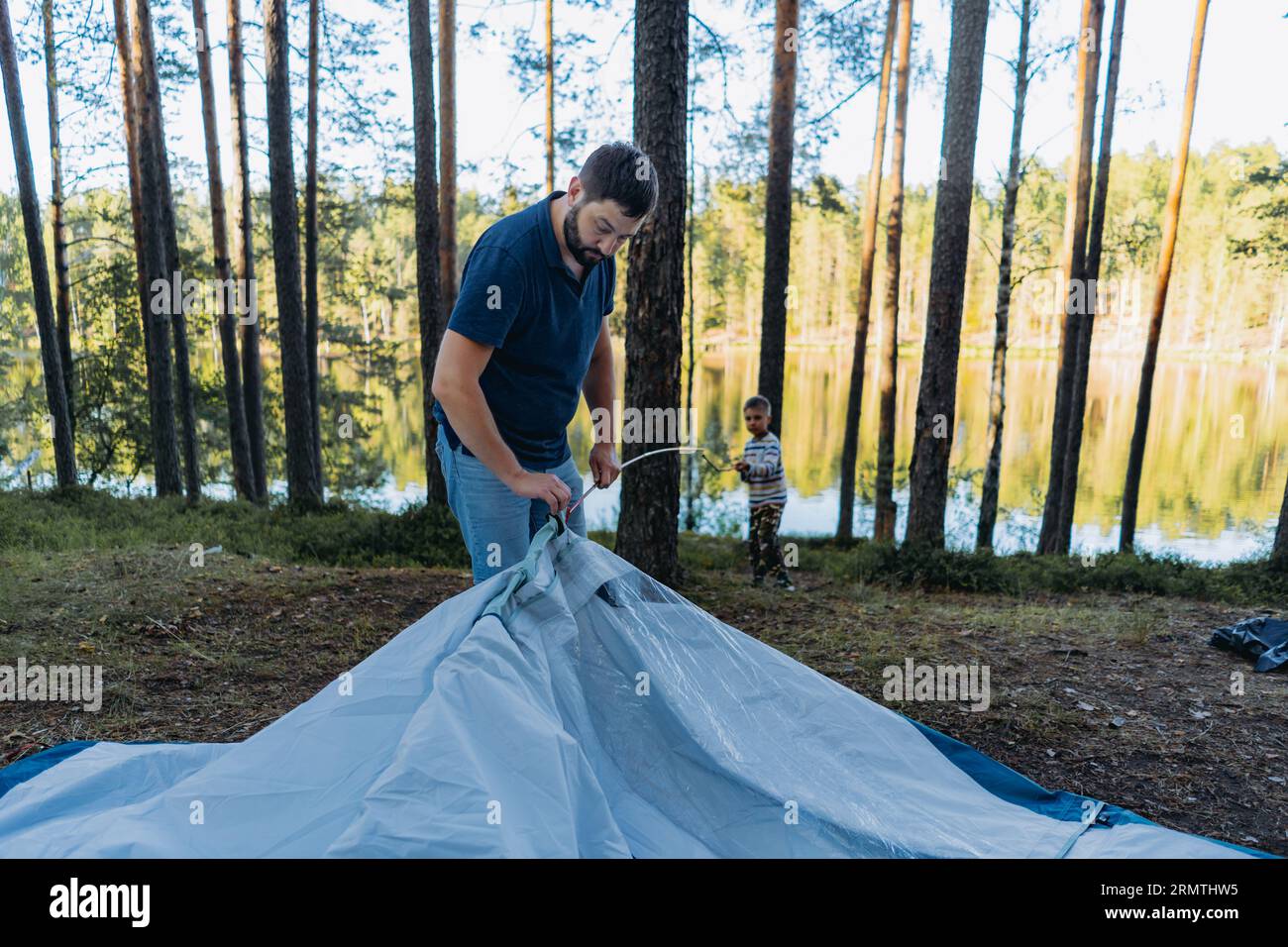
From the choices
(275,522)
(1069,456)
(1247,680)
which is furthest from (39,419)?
(1247,680)

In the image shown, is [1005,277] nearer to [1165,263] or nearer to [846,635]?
[1165,263]

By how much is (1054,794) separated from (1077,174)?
1122cm

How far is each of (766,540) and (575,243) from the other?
5.42 metres

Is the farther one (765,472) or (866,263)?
(866,263)

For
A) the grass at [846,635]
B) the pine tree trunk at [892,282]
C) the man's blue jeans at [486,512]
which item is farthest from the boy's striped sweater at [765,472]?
the pine tree trunk at [892,282]

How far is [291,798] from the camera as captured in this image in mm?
1837

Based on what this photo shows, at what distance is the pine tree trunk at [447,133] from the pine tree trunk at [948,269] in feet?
19.4

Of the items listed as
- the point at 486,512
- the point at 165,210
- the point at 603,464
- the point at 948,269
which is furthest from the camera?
the point at 165,210

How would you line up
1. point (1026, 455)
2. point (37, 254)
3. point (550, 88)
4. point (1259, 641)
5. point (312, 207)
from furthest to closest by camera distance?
point (1026, 455) < point (550, 88) < point (312, 207) < point (37, 254) < point (1259, 641)

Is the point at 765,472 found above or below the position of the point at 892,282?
below

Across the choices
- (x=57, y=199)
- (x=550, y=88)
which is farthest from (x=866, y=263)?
(x=57, y=199)

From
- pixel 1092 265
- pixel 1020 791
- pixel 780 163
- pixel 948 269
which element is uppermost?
pixel 780 163

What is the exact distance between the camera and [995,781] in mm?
2637
